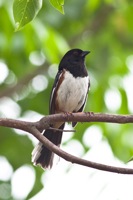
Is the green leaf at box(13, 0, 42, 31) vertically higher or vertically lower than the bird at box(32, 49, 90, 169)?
higher

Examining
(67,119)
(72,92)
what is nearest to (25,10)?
(67,119)

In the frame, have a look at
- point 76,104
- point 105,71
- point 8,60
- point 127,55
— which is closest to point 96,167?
point 76,104

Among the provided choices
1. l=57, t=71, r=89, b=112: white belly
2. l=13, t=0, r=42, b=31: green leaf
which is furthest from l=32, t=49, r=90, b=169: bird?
l=13, t=0, r=42, b=31: green leaf

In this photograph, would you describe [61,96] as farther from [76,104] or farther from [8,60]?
[8,60]

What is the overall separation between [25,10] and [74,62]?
2.60m

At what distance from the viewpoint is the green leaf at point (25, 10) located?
3.00 metres

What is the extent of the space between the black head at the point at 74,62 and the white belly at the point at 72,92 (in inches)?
4.3

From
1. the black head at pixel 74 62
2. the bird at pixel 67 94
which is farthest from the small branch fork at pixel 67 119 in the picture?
the black head at pixel 74 62

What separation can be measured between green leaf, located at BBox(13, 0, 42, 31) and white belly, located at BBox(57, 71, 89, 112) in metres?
2.18

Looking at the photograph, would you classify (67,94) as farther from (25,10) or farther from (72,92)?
(25,10)

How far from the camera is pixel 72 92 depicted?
517 cm

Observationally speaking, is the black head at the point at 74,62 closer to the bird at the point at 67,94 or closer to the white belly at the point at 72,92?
the bird at the point at 67,94

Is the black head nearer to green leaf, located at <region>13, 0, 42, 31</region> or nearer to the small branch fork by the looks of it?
the small branch fork

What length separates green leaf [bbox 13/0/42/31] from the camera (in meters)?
3.00
